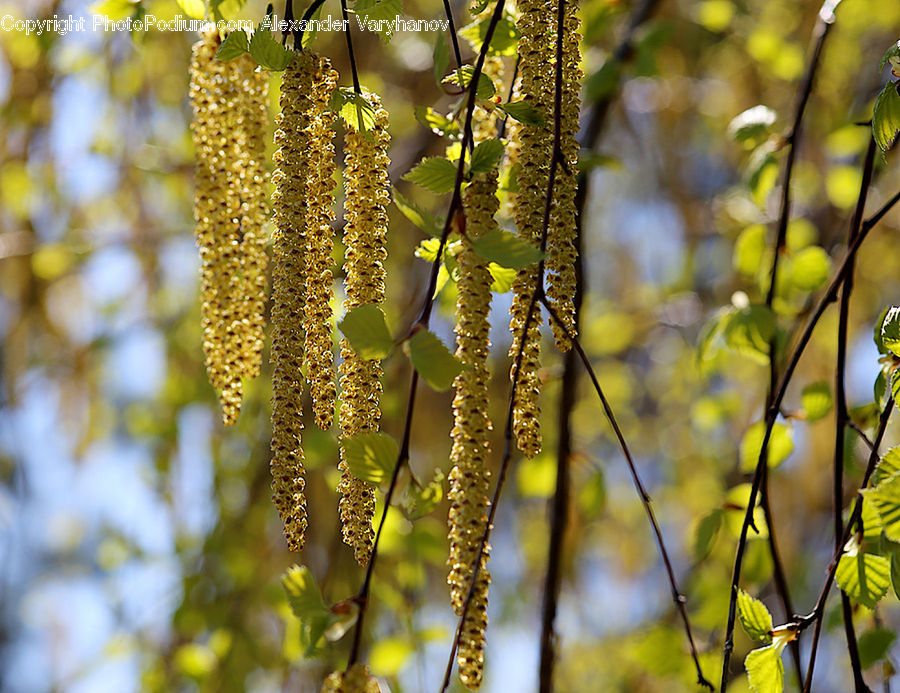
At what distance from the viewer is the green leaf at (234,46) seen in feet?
2.27

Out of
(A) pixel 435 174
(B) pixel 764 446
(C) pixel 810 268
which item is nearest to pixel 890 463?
(B) pixel 764 446

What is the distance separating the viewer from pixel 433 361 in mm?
566

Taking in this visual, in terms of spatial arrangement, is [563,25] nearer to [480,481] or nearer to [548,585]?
[480,481]

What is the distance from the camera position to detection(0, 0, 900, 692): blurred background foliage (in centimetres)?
173

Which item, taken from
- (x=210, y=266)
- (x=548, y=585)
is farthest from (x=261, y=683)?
(x=210, y=266)

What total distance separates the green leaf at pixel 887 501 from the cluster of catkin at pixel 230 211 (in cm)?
46

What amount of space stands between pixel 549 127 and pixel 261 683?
1.78 m

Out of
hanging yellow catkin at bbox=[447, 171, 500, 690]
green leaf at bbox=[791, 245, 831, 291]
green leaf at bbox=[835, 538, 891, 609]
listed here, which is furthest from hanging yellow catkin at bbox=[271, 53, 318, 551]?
green leaf at bbox=[791, 245, 831, 291]

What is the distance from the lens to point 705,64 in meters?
2.60

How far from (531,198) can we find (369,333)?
0.47 ft

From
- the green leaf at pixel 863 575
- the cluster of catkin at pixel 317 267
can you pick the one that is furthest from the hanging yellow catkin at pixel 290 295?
the green leaf at pixel 863 575

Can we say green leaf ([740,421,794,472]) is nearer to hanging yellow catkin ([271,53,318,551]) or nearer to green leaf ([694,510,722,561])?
green leaf ([694,510,722,561])

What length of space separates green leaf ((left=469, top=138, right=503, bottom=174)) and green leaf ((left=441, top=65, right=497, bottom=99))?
6cm

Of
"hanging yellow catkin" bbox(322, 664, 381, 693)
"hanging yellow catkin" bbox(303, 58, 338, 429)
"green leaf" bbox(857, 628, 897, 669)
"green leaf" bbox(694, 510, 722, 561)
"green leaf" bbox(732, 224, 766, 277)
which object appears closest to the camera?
"hanging yellow catkin" bbox(322, 664, 381, 693)
